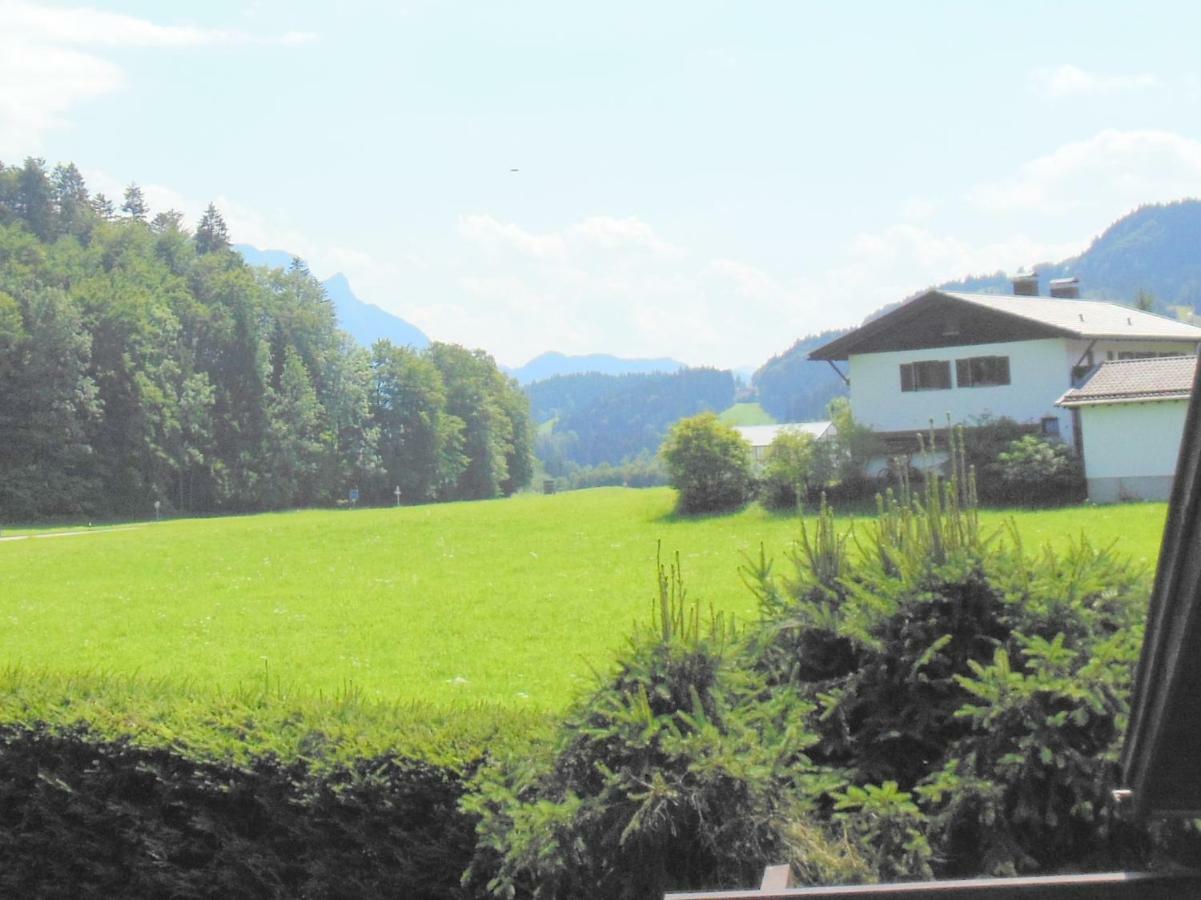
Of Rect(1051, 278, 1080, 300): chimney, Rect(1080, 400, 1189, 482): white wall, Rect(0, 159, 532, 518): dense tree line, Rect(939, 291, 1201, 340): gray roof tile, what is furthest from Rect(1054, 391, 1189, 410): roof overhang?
Rect(0, 159, 532, 518): dense tree line

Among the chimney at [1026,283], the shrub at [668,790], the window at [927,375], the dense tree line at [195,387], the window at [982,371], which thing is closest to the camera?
the shrub at [668,790]

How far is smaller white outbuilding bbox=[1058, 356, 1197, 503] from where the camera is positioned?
32.2 m

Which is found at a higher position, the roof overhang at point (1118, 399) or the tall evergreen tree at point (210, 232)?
the tall evergreen tree at point (210, 232)

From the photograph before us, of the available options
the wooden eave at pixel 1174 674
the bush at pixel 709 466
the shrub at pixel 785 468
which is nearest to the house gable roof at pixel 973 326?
the shrub at pixel 785 468

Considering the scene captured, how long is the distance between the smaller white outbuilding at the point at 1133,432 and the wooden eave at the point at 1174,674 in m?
32.2

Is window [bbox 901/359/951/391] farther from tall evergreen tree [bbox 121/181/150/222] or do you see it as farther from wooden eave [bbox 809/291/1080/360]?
tall evergreen tree [bbox 121/181/150/222]

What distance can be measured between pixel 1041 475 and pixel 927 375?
380 inches

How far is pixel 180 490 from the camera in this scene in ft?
270

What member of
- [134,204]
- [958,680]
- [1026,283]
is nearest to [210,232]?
[134,204]

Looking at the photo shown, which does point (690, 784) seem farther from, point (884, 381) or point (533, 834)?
point (884, 381)

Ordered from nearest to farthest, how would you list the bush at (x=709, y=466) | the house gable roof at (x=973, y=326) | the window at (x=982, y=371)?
the bush at (x=709, y=466) → the house gable roof at (x=973, y=326) → the window at (x=982, y=371)

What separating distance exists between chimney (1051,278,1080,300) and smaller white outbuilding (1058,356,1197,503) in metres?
20.6

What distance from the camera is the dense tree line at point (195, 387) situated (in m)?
70.9

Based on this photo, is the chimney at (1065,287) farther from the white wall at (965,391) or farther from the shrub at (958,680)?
the shrub at (958,680)
